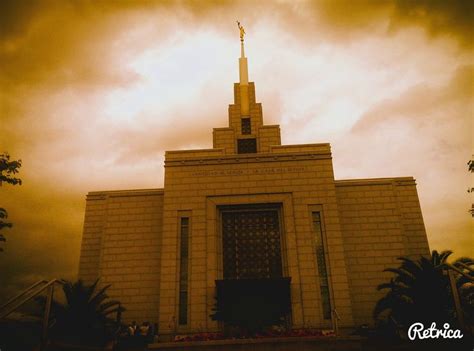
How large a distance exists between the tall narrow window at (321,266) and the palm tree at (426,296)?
2578 millimetres

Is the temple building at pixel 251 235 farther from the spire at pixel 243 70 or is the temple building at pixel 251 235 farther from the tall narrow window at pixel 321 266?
the spire at pixel 243 70

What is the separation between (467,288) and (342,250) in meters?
5.67

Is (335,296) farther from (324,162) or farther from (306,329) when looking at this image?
(324,162)

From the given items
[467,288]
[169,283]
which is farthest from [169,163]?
[467,288]

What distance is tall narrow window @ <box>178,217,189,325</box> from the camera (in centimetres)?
1836

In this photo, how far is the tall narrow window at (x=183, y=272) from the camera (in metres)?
18.4

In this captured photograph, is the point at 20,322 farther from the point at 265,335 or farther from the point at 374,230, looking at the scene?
the point at 374,230

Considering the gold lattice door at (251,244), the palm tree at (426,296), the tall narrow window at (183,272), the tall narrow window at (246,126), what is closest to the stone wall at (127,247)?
the tall narrow window at (183,272)

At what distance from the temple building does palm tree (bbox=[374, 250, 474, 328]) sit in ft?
8.96

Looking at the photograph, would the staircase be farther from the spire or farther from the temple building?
the spire

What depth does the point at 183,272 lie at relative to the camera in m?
19.3

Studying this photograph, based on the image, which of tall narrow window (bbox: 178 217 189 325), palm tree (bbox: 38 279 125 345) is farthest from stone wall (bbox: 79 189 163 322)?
palm tree (bbox: 38 279 125 345)

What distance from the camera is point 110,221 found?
882 inches

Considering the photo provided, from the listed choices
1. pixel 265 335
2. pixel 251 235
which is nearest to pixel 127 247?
pixel 251 235
